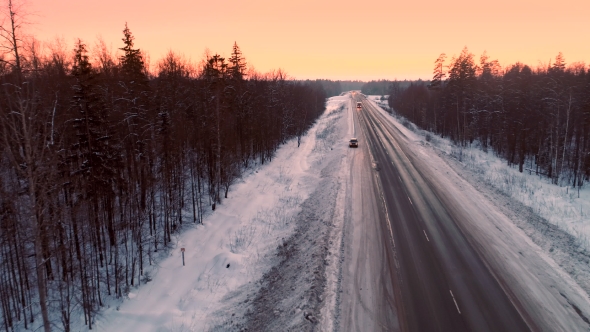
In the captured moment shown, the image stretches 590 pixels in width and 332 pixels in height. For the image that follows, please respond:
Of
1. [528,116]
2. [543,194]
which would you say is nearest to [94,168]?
[543,194]

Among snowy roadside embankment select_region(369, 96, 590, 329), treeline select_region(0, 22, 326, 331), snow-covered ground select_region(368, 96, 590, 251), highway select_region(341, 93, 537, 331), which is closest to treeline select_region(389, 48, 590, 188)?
snow-covered ground select_region(368, 96, 590, 251)

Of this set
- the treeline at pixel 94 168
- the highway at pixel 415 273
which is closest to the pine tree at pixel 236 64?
the treeline at pixel 94 168

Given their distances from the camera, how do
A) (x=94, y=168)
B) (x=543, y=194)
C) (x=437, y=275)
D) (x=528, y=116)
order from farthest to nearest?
(x=528, y=116), (x=543, y=194), (x=94, y=168), (x=437, y=275)

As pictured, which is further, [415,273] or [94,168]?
[94,168]

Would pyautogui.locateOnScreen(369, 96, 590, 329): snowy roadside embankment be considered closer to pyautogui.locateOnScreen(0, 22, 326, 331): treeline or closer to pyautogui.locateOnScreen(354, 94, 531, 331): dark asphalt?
pyautogui.locateOnScreen(354, 94, 531, 331): dark asphalt

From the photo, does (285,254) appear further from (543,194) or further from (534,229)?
(543,194)

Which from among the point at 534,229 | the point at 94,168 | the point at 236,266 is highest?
the point at 94,168

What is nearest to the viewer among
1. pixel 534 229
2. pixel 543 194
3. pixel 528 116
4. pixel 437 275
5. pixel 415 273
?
pixel 437 275

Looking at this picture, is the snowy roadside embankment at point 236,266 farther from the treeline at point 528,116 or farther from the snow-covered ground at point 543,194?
the treeline at point 528,116
